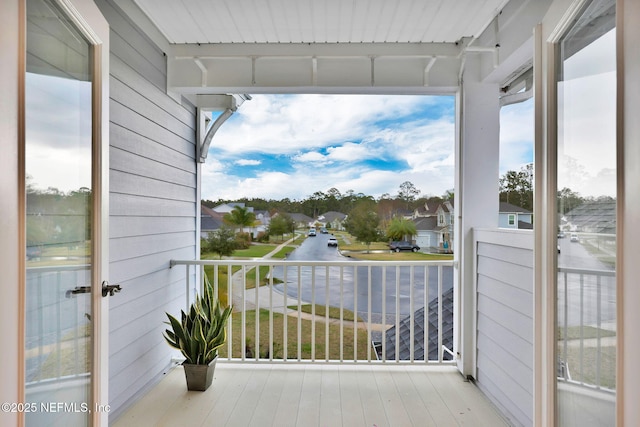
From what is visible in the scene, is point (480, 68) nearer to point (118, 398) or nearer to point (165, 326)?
point (165, 326)

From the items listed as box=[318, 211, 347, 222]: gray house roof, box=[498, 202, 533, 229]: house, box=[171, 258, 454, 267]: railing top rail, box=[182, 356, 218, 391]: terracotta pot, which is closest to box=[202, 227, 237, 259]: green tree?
box=[171, 258, 454, 267]: railing top rail

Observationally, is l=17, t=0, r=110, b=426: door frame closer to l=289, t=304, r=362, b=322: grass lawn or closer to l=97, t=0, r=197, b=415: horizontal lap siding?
l=97, t=0, r=197, b=415: horizontal lap siding

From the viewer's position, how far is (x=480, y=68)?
2.71m

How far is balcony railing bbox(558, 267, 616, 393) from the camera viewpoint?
1075mm

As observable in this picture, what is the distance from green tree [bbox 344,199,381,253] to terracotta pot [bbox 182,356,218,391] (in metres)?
1.50

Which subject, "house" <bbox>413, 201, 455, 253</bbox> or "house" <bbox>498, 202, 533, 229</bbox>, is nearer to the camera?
"house" <bbox>498, 202, 533, 229</bbox>

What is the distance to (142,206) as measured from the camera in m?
2.46

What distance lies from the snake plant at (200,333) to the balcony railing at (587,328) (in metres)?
2.01

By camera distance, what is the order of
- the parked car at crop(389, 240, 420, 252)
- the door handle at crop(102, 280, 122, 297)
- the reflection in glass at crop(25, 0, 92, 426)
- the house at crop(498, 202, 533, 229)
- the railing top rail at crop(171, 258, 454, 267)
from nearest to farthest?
1. the reflection in glass at crop(25, 0, 92, 426)
2. the door handle at crop(102, 280, 122, 297)
3. the house at crop(498, 202, 533, 229)
4. the railing top rail at crop(171, 258, 454, 267)
5. the parked car at crop(389, 240, 420, 252)

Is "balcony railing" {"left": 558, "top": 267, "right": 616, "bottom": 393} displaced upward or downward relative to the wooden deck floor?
upward

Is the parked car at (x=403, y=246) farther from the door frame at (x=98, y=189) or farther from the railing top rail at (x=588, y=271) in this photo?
the door frame at (x=98, y=189)

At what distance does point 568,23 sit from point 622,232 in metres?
0.76

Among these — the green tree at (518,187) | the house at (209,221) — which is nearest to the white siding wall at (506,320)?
the green tree at (518,187)

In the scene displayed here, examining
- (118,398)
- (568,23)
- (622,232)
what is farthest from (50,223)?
(568,23)
